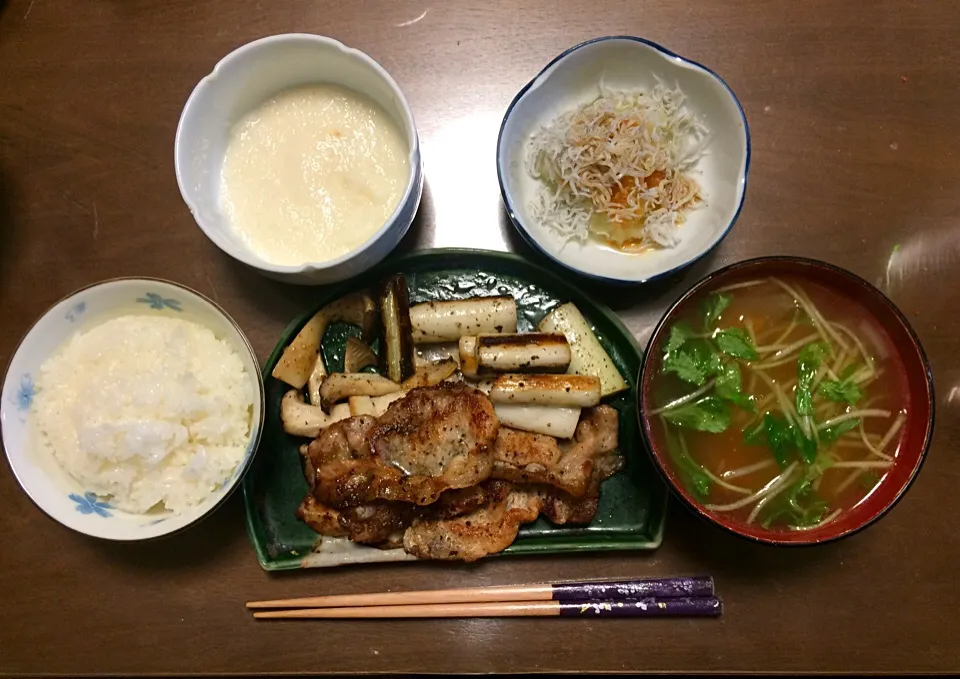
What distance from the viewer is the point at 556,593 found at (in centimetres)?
206

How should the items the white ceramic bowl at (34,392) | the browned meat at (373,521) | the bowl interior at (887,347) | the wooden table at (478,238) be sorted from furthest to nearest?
the wooden table at (478,238) < the browned meat at (373,521) < the white ceramic bowl at (34,392) < the bowl interior at (887,347)

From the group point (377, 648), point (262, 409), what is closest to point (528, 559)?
point (377, 648)

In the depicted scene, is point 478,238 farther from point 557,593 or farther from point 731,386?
point 557,593

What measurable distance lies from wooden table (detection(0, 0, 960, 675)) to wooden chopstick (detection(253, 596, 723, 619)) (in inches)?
2.5

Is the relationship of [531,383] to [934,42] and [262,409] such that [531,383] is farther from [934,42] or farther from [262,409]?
[934,42]

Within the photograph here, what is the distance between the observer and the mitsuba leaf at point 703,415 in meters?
1.87

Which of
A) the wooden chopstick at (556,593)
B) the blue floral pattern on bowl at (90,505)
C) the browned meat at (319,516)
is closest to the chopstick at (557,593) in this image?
the wooden chopstick at (556,593)

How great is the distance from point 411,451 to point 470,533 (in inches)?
12.1

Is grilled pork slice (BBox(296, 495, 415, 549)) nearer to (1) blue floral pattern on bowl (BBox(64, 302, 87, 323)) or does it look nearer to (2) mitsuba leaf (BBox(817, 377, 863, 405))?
(1) blue floral pattern on bowl (BBox(64, 302, 87, 323))

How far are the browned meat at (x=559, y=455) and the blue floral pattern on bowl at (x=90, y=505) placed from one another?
3.66 feet

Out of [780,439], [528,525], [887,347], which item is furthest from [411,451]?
[887,347]

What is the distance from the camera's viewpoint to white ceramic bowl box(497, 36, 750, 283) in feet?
6.66

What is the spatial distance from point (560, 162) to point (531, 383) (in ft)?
2.34

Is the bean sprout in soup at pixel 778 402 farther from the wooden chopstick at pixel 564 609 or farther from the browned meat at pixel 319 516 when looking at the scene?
the browned meat at pixel 319 516
